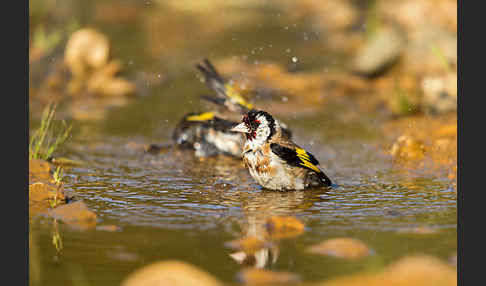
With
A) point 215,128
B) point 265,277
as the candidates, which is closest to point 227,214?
point 265,277

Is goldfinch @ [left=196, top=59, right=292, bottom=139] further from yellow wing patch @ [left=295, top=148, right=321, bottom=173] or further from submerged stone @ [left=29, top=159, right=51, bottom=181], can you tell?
submerged stone @ [left=29, top=159, right=51, bottom=181]

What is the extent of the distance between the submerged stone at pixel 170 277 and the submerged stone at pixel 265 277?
0.22 metres

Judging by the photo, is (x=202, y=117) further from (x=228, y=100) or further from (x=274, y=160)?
(x=274, y=160)

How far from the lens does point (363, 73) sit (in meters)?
14.7

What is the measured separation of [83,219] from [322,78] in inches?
357

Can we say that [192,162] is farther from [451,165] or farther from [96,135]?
[451,165]

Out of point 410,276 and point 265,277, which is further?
point 265,277

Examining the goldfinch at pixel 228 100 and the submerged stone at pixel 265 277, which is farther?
the goldfinch at pixel 228 100

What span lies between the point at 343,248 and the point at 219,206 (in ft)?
5.74

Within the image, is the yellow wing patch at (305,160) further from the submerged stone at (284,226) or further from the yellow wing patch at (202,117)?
the yellow wing patch at (202,117)

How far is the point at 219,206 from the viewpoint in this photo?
23.5 ft

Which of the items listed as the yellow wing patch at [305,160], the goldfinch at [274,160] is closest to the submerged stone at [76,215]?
the goldfinch at [274,160]

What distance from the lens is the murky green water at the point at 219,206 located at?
18.2 feet

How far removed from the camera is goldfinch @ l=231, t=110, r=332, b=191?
7.71 metres
